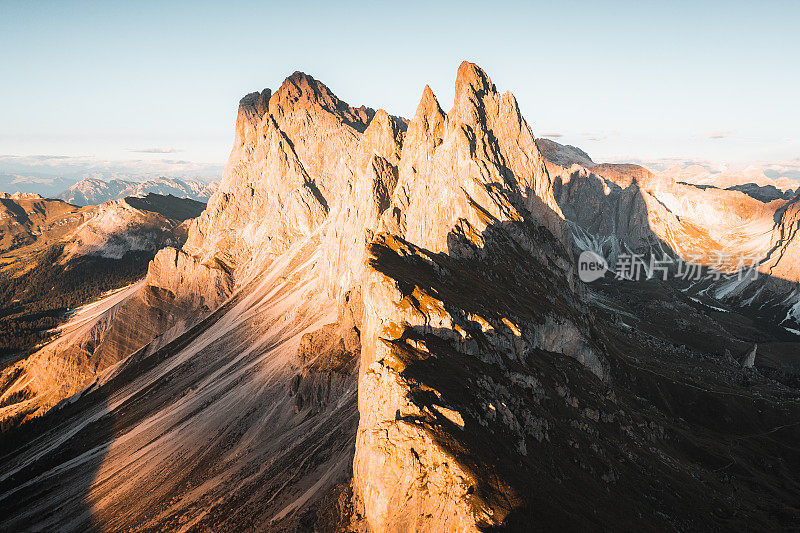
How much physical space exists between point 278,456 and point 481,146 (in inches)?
4402

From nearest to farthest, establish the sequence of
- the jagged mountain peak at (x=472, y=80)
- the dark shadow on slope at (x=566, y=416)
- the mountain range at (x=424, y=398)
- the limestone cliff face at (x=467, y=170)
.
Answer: the dark shadow on slope at (x=566, y=416) → the mountain range at (x=424, y=398) → the limestone cliff face at (x=467, y=170) → the jagged mountain peak at (x=472, y=80)

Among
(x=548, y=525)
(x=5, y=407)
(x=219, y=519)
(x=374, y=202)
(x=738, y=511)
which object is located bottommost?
(x=5, y=407)

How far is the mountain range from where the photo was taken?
52.3 m

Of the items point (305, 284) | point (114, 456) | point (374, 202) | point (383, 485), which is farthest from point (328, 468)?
point (305, 284)

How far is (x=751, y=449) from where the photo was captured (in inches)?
4350

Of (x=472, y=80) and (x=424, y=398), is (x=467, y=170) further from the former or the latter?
(x=424, y=398)

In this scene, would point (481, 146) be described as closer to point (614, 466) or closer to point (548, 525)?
point (614, 466)

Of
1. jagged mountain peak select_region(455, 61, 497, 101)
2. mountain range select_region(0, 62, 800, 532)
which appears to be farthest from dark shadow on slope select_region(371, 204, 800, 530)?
jagged mountain peak select_region(455, 61, 497, 101)

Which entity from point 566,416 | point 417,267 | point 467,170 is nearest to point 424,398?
point 566,416

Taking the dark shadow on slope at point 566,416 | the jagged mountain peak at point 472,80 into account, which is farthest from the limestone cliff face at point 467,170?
the dark shadow on slope at point 566,416

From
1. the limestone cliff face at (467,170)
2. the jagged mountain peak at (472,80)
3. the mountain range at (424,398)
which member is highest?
the jagged mountain peak at (472,80)

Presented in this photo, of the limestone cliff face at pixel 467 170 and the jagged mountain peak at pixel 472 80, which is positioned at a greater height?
the jagged mountain peak at pixel 472 80

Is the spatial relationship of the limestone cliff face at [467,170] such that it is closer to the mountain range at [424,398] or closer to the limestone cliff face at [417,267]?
the limestone cliff face at [417,267]

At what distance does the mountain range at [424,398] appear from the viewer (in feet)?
172
